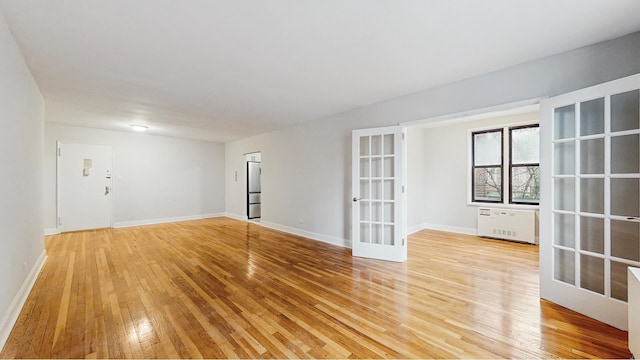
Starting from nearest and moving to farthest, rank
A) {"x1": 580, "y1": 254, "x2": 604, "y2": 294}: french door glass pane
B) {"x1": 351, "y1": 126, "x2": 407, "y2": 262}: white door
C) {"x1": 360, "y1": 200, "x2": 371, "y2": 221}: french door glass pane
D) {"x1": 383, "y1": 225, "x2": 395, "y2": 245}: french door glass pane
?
{"x1": 580, "y1": 254, "x2": 604, "y2": 294}: french door glass pane < {"x1": 351, "y1": 126, "x2": 407, "y2": 262}: white door < {"x1": 383, "y1": 225, "x2": 395, "y2": 245}: french door glass pane < {"x1": 360, "y1": 200, "x2": 371, "y2": 221}: french door glass pane

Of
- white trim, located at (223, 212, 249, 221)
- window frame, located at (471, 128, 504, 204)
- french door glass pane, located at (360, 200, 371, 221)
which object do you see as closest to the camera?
french door glass pane, located at (360, 200, 371, 221)

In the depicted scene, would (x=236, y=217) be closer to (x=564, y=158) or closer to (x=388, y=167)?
(x=388, y=167)

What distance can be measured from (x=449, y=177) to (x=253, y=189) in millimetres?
5374

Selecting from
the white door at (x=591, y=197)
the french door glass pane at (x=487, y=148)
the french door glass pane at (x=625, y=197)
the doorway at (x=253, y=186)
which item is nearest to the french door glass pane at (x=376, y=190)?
the white door at (x=591, y=197)

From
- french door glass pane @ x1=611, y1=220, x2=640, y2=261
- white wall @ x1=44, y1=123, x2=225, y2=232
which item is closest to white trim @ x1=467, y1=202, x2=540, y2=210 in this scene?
french door glass pane @ x1=611, y1=220, x2=640, y2=261

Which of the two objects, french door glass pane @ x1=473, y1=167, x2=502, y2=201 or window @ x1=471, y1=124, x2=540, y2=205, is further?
french door glass pane @ x1=473, y1=167, x2=502, y2=201

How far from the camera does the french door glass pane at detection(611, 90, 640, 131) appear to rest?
2.03 metres

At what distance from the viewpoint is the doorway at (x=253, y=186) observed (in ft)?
24.7

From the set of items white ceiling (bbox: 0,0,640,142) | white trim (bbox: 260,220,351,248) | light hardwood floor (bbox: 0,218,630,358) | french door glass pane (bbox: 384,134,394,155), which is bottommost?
light hardwood floor (bbox: 0,218,630,358)

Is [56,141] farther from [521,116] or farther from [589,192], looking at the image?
[521,116]

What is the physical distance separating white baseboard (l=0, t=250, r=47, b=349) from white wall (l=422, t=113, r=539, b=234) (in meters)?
6.49

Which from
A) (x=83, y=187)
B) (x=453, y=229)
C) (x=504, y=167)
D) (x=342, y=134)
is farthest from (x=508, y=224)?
(x=83, y=187)

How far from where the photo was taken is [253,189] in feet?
25.4

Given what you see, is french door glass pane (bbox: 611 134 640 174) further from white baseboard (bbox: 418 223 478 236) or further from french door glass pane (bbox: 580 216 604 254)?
white baseboard (bbox: 418 223 478 236)
